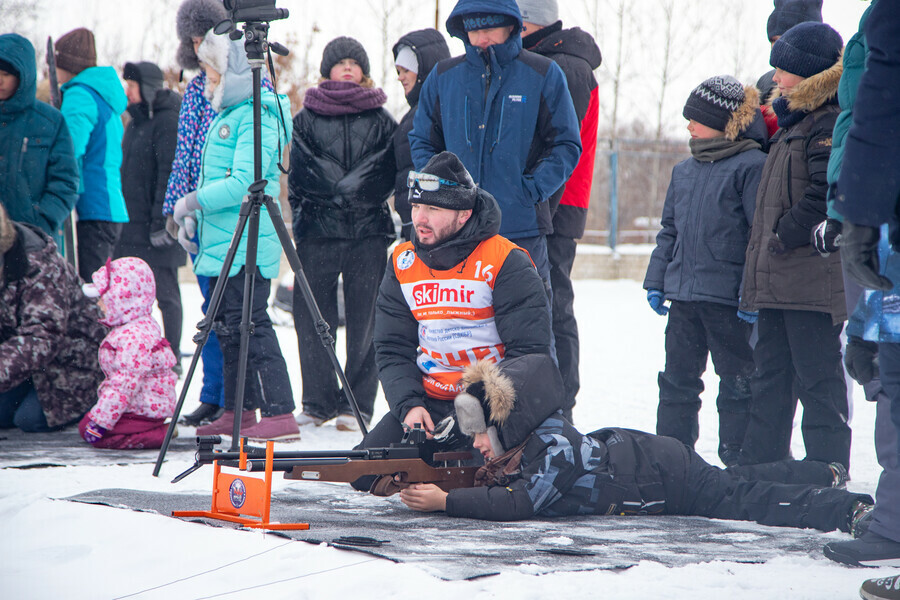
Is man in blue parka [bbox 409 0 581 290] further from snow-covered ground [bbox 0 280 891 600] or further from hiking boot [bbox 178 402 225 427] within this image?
hiking boot [bbox 178 402 225 427]

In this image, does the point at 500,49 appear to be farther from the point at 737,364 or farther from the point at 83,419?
the point at 83,419

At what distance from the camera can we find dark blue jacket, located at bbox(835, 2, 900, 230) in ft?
6.68

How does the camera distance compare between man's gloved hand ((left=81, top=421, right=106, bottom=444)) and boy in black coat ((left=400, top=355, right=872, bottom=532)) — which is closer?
boy in black coat ((left=400, top=355, right=872, bottom=532))

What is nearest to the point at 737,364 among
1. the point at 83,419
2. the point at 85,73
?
the point at 83,419

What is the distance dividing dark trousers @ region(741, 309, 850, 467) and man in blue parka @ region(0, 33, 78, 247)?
3553mm

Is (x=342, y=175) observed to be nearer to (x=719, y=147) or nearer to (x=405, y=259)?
(x=405, y=259)

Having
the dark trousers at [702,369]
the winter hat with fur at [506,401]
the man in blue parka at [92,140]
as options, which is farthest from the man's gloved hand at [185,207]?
the dark trousers at [702,369]

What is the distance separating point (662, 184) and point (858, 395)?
39.5 ft

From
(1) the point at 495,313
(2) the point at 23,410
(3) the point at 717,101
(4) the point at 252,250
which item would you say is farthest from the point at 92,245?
(3) the point at 717,101

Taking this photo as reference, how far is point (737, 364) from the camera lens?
3789mm

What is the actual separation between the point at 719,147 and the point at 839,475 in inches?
55.9

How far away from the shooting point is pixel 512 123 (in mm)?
3916

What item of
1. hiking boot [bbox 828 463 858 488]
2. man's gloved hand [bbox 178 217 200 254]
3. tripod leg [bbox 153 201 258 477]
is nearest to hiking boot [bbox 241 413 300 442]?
tripod leg [bbox 153 201 258 477]

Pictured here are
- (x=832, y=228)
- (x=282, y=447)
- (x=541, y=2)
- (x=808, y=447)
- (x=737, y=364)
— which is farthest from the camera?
(x=541, y=2)
